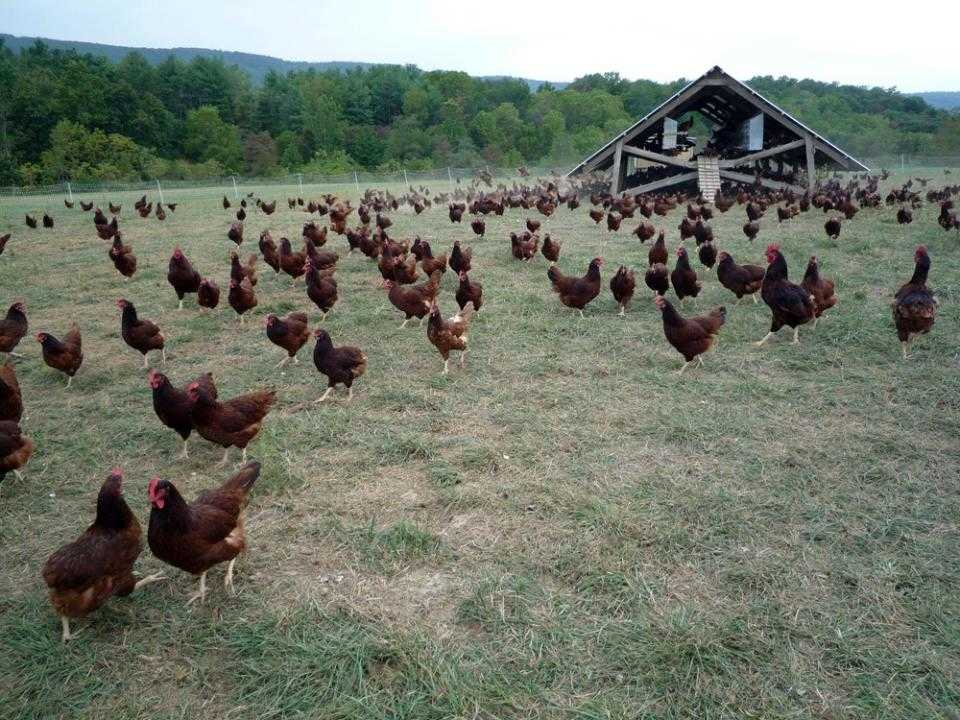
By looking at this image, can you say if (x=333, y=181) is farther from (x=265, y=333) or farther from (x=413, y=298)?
(x=413, y=298)

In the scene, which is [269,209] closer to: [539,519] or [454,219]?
[454,219]

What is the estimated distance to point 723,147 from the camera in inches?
1034

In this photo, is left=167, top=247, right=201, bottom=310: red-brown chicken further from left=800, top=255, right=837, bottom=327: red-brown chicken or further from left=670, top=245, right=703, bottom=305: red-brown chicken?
left=800, top=255, right=837, bottom=327: red-brown chicken

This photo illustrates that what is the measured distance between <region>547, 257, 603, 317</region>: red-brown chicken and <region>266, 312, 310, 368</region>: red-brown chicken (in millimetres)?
3666

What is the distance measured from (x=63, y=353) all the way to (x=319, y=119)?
72.3m

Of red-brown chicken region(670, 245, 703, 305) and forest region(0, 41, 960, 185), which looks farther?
forest region(0, 41, 960, 185)

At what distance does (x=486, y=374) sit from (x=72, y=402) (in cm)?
430

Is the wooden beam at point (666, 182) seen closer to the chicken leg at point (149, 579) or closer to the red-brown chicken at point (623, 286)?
the red-brown chicken at point (623, 286)

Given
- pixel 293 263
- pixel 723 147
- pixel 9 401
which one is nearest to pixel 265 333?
pixel 293 263

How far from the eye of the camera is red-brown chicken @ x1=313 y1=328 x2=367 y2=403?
19.5ft

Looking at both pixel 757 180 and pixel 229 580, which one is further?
pixel 757 180

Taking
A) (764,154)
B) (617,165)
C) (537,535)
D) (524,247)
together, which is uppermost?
(764,154)

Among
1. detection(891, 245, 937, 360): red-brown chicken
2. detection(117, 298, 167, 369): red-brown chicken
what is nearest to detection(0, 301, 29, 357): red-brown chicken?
detection(117, 298, 167, 369): red-brown chicken

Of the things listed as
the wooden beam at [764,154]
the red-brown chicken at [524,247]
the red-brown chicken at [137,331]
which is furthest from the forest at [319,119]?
the red-brown chicken at [137,331]
